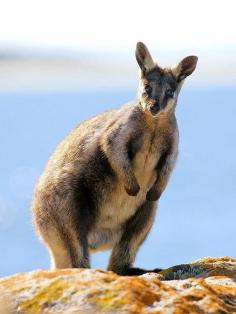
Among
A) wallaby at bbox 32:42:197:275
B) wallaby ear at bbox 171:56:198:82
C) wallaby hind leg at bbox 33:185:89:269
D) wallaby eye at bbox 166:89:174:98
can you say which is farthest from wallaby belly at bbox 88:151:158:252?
wallaby ear at bbox 171:56:198:82

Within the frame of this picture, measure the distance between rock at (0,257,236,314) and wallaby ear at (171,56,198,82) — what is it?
4979 mm

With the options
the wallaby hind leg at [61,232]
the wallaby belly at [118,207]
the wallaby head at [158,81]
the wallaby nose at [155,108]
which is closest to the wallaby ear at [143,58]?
the wallaby head at [158,81]

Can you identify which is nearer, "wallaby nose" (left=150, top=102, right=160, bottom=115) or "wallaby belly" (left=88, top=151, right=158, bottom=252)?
"wallaby nose" (left=150, top=102, right=160, bottom=115)

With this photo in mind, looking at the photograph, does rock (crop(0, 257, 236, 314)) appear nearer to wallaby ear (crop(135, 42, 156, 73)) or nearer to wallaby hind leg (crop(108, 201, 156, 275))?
wallaby hind leg (crop(108, 201, 156, 275))

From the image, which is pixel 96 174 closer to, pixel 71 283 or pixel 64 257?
pixel 64 257

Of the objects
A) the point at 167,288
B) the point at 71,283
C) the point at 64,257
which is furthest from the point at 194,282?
the point at 64,257

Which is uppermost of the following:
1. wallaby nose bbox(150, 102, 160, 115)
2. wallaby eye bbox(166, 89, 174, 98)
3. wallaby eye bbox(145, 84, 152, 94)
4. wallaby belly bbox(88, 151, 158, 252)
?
wallaby eye bbox(145, 84, 152, 94)

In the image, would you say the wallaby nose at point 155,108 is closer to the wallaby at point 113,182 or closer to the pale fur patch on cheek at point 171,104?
the wallaby at point 113,182

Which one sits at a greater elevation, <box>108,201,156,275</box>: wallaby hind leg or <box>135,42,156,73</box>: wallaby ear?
<box>135,42,156,73</box>: wallaby ear

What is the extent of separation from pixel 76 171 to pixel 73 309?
15.3 ft

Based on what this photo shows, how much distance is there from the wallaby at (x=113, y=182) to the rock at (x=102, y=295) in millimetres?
3741

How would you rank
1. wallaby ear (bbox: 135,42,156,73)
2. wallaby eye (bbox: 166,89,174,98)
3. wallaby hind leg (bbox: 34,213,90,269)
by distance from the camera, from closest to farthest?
wallaby hind leg (bbox: 34,213,90,269), wallaby eye (bbox: 166,89,174,98), wallaby ear (bbox: 135,42,156,73)

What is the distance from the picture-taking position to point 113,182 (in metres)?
9.52

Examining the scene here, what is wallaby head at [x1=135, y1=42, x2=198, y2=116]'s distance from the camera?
945 cm
